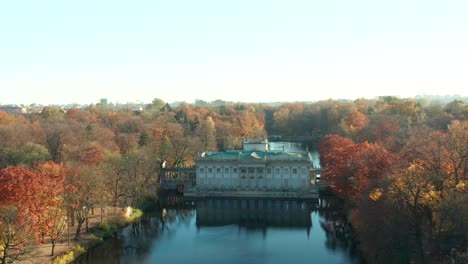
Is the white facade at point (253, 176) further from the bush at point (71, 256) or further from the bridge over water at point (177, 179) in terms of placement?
the bush at point (71, 256)

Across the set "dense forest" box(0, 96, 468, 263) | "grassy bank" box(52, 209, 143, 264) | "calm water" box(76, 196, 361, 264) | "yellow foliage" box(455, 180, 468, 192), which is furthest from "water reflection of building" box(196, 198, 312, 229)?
"yellow foliage" box(455, 180, 468, 192)

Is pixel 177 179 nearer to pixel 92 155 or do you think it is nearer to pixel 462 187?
pixel 92 155

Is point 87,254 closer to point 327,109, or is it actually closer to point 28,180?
point 28,180

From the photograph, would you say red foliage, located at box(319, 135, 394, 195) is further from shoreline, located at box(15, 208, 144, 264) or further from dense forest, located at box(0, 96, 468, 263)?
shoreline, located at box(15, 208, 144, 264)

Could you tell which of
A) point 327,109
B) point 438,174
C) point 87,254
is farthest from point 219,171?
point 327,109

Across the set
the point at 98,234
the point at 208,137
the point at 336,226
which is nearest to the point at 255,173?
the point at 336,226

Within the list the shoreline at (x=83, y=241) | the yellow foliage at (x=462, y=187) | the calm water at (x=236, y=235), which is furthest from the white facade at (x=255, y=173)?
the yellow foliage at (x=462, y=187)
